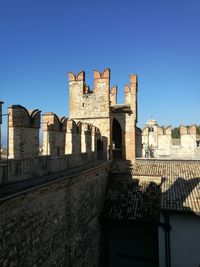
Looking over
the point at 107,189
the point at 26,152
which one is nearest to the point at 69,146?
the point at 26,152

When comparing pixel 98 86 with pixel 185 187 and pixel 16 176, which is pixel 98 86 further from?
pixel 16 176

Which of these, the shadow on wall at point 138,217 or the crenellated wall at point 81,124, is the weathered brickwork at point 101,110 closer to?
the crenellated wall at point 81,124

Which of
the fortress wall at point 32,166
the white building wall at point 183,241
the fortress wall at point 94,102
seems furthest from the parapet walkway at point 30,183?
the fortress wall at point 94,102

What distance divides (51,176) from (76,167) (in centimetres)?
228

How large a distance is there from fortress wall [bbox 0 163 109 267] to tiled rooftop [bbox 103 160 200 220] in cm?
125

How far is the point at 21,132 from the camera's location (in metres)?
7.73

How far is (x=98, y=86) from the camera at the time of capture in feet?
47.1

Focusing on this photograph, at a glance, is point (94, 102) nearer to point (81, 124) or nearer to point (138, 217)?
point (81, 124)

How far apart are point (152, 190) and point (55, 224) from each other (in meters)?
6.48

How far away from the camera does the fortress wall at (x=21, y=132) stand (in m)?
7.60

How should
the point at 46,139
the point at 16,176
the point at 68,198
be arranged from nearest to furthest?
1. the point at 16,176
2. the point at 68,198
3. the point at 46,139

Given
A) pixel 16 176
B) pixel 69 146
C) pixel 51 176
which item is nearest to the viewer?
pixel 16 176

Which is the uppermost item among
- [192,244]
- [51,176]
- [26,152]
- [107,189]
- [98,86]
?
[98,86]

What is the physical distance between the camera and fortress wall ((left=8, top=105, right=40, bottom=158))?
7602 millimetres
